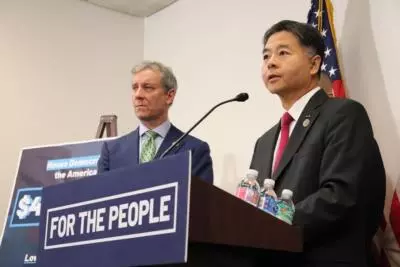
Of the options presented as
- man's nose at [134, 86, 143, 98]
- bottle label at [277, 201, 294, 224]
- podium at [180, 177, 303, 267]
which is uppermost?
man's nose at [134, 86, 143, 98]

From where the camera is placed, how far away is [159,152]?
8.66ft

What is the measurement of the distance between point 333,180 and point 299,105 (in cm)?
46

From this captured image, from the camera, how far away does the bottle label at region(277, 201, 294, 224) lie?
5.15ft

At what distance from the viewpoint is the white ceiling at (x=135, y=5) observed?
4.61 m

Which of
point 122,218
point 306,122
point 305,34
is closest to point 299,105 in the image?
point 306,122

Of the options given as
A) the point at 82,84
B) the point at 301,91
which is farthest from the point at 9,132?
the point at 301,91

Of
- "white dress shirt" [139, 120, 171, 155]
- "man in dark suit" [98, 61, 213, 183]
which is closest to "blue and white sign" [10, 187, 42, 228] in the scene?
"man in dark suit" [98, 61, 213, 183]

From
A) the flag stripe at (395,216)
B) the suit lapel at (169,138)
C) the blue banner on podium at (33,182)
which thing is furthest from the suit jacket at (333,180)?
the blue banner on podium at (33,182)

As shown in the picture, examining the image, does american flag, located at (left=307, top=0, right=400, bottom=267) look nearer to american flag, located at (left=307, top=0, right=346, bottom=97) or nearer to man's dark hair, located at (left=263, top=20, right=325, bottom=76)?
american flag, located at (left=307, top=0, right=346, bottom=97)

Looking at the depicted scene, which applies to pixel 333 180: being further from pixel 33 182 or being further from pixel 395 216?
pixel 33 182

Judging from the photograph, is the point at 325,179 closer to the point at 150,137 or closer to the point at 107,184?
the point at 107,184

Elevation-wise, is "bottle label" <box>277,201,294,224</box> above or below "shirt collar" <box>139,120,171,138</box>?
below

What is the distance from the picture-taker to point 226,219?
4.32 feet

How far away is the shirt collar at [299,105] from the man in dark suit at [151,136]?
0.56m
